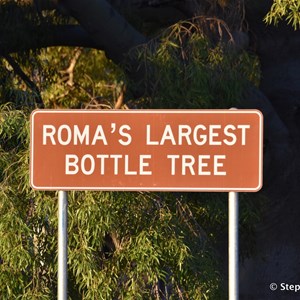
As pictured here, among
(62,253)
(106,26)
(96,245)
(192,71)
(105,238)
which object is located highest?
(106,26)

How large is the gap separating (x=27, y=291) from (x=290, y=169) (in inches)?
217

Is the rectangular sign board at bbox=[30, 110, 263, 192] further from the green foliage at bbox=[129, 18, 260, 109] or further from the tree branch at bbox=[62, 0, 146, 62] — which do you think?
the tree branch at bbox=[62, 0, 146, 62]

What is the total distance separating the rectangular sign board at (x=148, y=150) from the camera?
581cm

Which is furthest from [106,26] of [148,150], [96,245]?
[148,150]

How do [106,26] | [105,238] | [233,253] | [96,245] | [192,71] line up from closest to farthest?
1. [233,253]
2. [96,245]
3. [105,238]
4. [192,71]
5. [106,26]

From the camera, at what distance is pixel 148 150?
19.4 ft

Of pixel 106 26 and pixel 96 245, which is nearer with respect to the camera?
pixel 96 245

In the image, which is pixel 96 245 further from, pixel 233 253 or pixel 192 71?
pixel 233 253

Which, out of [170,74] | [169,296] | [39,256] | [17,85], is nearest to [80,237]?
[39,256]

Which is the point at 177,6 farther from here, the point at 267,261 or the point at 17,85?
the point at 267,261

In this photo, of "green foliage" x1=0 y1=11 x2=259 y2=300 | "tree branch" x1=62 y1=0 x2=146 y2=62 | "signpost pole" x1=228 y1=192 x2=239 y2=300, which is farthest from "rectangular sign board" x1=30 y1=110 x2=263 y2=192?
"tree branch" x1=62 y1=0 x2=146 y2=62

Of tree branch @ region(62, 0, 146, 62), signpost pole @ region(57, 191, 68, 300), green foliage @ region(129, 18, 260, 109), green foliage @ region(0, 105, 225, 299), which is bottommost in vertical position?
signpost pole @ region(57, 191, 68, 300)

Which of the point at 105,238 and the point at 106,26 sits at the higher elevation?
the point at 106,26

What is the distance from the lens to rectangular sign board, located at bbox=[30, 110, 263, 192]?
229 inches
